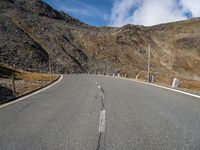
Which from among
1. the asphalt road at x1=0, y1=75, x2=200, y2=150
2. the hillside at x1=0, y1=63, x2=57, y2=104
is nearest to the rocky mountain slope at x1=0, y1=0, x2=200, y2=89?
the hillside at x1=0, y1=63, x2=57, y2=104

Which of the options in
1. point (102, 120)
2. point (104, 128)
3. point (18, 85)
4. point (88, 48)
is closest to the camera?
point (104, 128)

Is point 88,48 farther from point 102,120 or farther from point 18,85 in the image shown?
point 102,120

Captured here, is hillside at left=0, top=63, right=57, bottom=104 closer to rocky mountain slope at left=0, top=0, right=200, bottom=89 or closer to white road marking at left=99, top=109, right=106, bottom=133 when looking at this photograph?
white road marking at left=99, top=109, right=106, bottom=133

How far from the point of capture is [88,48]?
91125mm

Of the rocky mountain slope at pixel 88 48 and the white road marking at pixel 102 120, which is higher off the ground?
the rocky mountain slope at pixel 88 48

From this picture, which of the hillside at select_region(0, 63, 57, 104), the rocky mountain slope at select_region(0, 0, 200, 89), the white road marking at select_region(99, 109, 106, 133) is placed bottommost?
the hillside at select_region(0, 63, 57, 104)

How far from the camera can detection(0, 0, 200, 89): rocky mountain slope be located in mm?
72938

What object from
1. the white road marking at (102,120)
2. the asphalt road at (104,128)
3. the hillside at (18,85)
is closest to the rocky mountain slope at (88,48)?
the hillside at (18,85)

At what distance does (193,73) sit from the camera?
87500mm

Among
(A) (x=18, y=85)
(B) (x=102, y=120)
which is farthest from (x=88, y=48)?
(B) (x=102, y=120)

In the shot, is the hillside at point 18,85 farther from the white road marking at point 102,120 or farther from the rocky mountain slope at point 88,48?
the rocky mountain slope at point 88,48

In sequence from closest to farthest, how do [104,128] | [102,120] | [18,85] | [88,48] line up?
[104,128] → [102,120] → [18,85] → [88,48]

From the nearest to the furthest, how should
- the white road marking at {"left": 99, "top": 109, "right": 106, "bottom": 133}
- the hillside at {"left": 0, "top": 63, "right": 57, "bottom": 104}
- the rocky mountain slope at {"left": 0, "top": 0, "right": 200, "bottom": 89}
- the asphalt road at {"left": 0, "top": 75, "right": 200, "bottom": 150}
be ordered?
the asphalt road at {"left": 0, "top": 75, "right": 200, "bottom": 150} < the white road marking at {"left": 99, "top": 109, "right": 106, "bottom": 133} < the hillside at {"left": 0, "top": 63, "right": 57, "bottom": 104} < the rocky mountain slope at {"left": 0, "top": 0, "right": 200, "bottom": 89}

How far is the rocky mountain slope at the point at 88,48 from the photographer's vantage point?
7294cm
